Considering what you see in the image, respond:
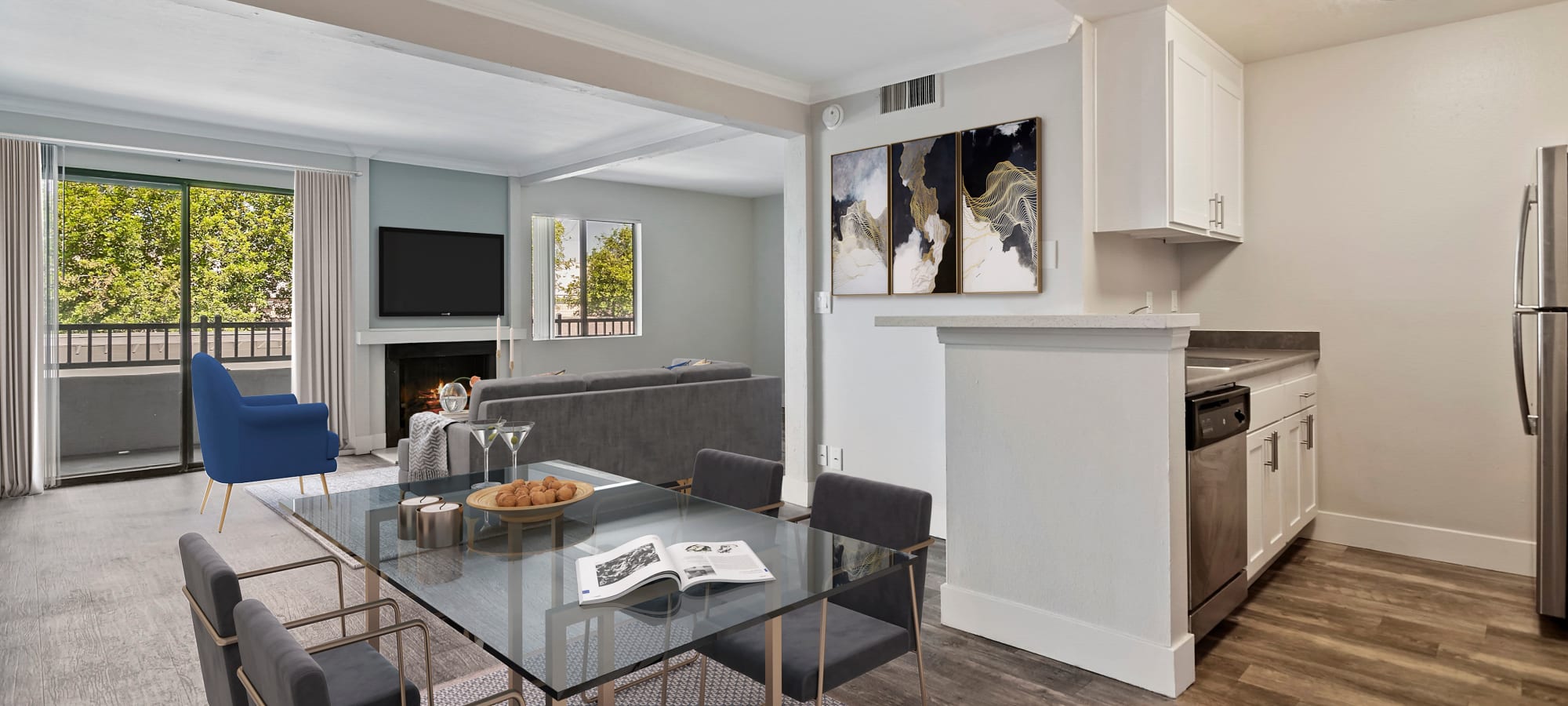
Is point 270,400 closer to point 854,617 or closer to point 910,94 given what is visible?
point 910,94

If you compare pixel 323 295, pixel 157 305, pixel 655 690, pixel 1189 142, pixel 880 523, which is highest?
pixel 1189 142

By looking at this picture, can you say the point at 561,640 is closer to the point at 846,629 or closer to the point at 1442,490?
the point at 846,629

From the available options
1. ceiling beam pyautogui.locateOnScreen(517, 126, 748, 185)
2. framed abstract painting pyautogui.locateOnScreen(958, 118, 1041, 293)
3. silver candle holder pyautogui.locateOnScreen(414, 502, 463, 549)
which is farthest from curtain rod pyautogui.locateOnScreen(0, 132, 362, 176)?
silver candle holder pyautogui.locateOnScreen(414, 502, 463, 549)

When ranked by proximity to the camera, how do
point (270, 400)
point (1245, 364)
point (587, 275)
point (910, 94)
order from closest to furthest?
point (1245, 364), point (910, 94), point (270, 400), point (587, 275)

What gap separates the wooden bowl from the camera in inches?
77.5

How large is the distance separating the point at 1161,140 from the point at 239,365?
6.56 meters

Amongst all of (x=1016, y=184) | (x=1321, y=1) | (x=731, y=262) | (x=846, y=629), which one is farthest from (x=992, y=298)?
(x=731, y=262)

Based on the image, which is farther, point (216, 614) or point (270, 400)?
point (270, 400)

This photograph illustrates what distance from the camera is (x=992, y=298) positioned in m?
4.03

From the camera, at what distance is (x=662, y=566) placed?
1.51 meters

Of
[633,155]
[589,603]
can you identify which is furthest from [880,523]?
[633,155]

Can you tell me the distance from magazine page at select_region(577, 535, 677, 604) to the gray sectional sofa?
8.82ft

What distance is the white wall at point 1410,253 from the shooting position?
352cm

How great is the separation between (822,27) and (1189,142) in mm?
1712
